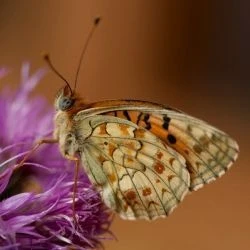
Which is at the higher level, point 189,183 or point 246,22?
point 246,22

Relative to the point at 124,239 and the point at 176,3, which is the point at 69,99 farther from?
the point at 176,3

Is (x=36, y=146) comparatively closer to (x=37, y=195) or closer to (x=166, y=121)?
(x=37, y=195)

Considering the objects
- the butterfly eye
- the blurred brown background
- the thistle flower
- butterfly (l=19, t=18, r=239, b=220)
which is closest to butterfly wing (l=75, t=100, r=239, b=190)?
butterfly (l=19, t=18, r=239, b=220)

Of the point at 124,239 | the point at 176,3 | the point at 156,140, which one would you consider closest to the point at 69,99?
the point at 156,140

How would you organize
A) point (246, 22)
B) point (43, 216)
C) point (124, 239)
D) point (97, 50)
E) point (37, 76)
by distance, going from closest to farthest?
point (43, 216), point (37, 76), point (124, 239), point (97, 50), point (246, 22)

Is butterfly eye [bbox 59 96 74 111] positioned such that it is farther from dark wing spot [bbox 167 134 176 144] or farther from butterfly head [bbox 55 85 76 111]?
dark wing spot [bbox 167 134 176 144]

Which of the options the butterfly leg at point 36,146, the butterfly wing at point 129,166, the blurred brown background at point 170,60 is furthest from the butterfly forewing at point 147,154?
the blurred brown background at point 170,60

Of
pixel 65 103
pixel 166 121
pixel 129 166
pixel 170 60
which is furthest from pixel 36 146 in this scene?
pixel 170 60
